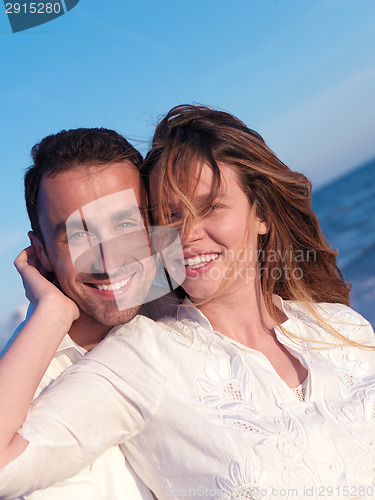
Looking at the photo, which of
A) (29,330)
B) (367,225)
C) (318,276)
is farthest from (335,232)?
(29,330)

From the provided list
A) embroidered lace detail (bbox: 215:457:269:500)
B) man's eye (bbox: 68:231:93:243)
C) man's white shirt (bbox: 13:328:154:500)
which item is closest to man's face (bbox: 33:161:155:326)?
man's eye (bbox: 68:231:93:243)

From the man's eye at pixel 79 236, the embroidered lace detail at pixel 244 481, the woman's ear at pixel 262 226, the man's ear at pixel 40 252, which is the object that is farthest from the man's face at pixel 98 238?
the embroidered lace detail at pixel 244 481

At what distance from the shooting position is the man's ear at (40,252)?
2732 mm

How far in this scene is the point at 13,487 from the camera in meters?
1.88

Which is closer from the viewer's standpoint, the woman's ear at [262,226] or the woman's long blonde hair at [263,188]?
the woman's long blonde hair at [263,188]

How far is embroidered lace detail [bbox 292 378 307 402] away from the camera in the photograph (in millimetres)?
2512

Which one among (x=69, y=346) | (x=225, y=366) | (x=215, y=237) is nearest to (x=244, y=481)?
(x=225, y=366)

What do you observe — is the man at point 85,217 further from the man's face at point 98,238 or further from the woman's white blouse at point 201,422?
the woman's white blouse at point 201,422

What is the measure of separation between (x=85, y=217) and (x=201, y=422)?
1030 mm

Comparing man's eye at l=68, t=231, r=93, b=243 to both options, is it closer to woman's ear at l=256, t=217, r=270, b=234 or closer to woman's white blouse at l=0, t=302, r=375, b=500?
woman's white blouse at l=0, t=302, r=375, b=500

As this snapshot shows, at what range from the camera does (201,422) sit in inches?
89.1

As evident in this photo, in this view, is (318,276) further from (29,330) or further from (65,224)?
(29,330)

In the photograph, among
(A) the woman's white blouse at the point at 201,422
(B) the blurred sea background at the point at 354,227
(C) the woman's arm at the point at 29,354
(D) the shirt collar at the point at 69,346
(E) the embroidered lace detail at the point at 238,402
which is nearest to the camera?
(C) the woman's arm at the point at 29,354

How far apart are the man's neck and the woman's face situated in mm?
453
